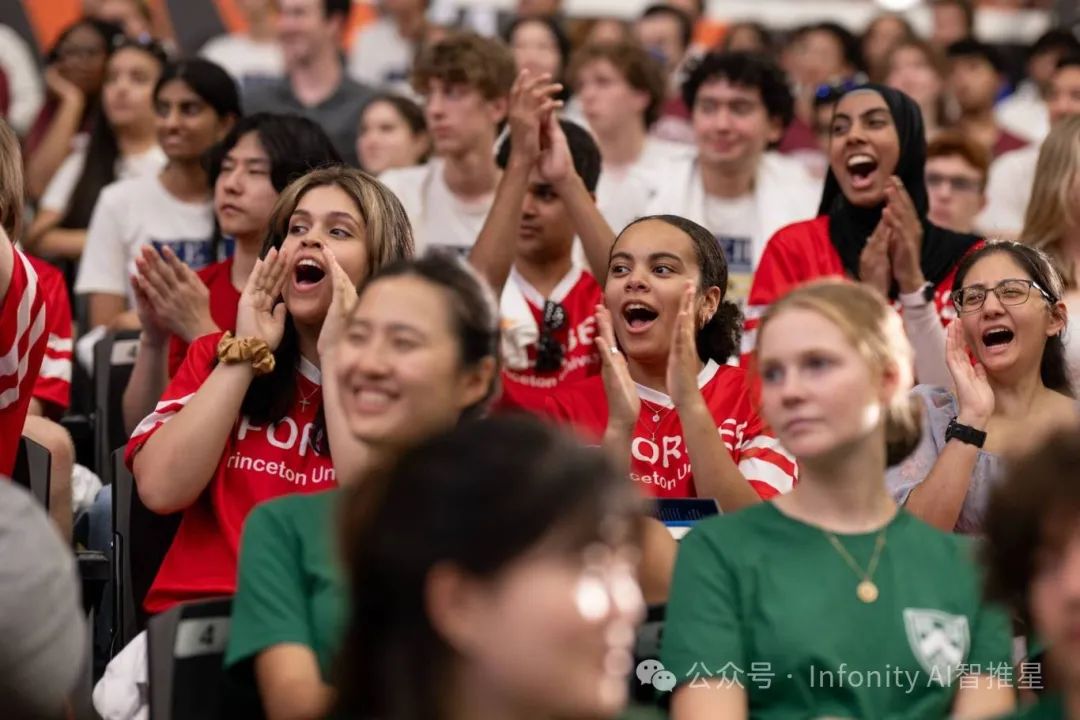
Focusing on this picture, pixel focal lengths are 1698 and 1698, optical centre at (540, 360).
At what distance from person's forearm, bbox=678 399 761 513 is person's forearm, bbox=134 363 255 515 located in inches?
35.2

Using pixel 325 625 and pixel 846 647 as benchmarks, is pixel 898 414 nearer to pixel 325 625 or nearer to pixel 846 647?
pixel 846 647

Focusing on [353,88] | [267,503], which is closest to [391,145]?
[353,88]

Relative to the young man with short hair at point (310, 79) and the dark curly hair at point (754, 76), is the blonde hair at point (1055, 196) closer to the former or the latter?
the dark curly hair at point (754, 76)

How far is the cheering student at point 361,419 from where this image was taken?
262cm

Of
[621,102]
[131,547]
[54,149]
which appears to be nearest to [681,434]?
[131,547]

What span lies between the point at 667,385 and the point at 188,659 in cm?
135

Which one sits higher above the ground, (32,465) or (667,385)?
(667,385)

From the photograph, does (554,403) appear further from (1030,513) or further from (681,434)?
(1030,513)

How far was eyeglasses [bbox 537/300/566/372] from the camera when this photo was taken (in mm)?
4766

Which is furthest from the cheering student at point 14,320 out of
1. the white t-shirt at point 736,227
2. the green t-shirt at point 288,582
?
the white t-shirt at point 736,227

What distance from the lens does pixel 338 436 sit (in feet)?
10.5

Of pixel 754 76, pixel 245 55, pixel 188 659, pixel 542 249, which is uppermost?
pixel 245 55

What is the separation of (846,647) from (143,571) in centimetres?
155

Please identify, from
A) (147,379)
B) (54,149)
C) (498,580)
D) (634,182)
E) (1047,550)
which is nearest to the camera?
(498,580)
